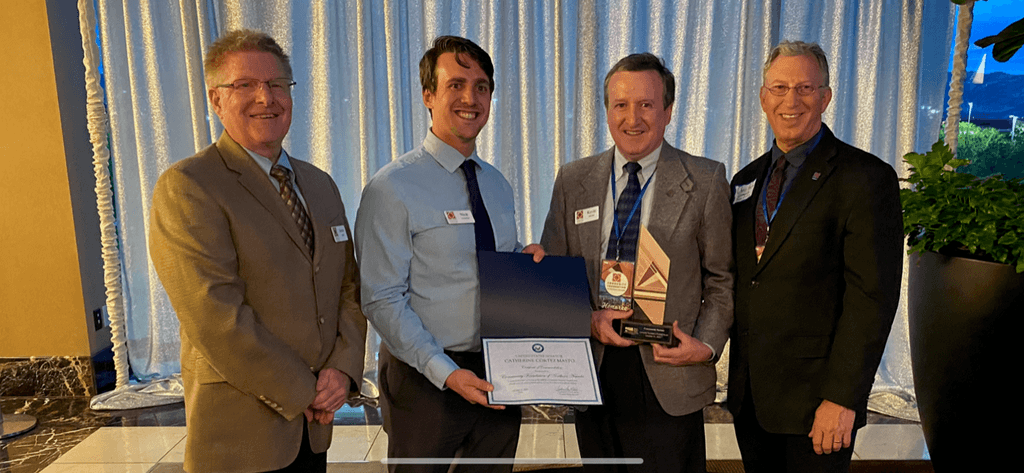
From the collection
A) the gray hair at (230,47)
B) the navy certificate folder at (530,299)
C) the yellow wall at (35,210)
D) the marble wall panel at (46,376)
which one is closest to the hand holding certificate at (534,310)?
the navy certificate folder at (530,299)

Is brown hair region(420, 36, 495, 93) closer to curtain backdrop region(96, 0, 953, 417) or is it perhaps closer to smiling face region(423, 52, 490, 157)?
smiling face region(423, 52, 490, 157)

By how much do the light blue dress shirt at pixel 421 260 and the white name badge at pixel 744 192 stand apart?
82 centimetres

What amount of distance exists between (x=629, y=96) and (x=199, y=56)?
10.6ft

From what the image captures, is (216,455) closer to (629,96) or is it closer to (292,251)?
(292,251)

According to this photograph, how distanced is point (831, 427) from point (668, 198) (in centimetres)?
77

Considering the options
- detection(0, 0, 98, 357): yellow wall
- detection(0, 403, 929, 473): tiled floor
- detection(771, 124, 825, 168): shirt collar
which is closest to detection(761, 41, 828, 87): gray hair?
detection(771, 124, 825, 168): shirt collar

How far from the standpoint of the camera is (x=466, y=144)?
172 cm

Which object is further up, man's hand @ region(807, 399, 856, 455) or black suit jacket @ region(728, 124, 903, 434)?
black suit jacket @ region(728, 124, 903, 434)

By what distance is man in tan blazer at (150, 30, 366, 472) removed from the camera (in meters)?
1.39

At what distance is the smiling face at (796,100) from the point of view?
1.67 meters

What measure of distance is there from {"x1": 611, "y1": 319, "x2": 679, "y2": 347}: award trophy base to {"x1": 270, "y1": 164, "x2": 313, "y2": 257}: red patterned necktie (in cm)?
88

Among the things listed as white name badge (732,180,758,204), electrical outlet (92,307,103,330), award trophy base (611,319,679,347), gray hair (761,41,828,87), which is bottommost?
electrical outlet (92,307,103,330)

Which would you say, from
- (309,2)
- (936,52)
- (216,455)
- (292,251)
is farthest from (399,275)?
(936,52)

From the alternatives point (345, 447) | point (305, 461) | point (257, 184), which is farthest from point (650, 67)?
point (345, 447)
